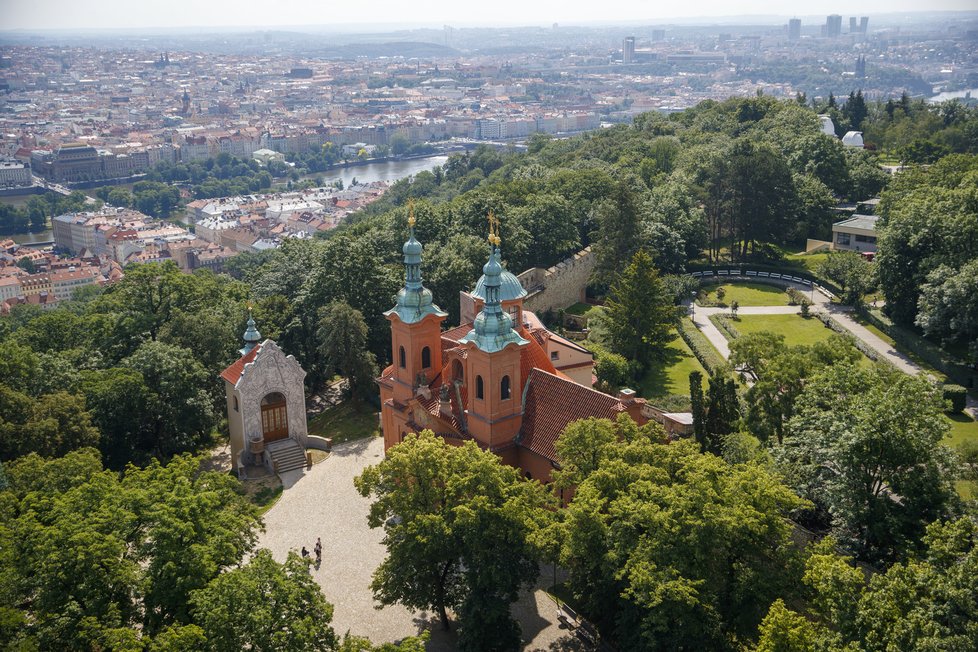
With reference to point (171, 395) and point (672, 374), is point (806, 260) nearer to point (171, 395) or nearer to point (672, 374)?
point (672, 374)

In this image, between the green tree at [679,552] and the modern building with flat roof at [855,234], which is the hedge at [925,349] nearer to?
the modern building with flat roof at [855,234]

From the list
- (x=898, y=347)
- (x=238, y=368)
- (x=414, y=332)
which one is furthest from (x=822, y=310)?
(x=238, y=368)

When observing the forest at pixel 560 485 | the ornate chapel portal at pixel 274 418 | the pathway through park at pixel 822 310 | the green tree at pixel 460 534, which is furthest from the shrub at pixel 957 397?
the ornate chapel portal at pixel 274 418

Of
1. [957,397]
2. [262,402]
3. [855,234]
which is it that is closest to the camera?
[262,402]

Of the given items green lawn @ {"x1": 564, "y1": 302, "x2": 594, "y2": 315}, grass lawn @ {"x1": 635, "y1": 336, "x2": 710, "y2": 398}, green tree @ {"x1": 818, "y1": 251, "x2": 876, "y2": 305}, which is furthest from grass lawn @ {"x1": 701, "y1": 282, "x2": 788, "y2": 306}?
grass lawn @ {"x1": 635, "y1": 336, "x2": 710, "y2": 398}

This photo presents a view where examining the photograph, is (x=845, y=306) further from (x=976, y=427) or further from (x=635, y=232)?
(x=976, y=427)

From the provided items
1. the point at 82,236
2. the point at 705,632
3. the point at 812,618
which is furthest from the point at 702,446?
the point at 82,236
